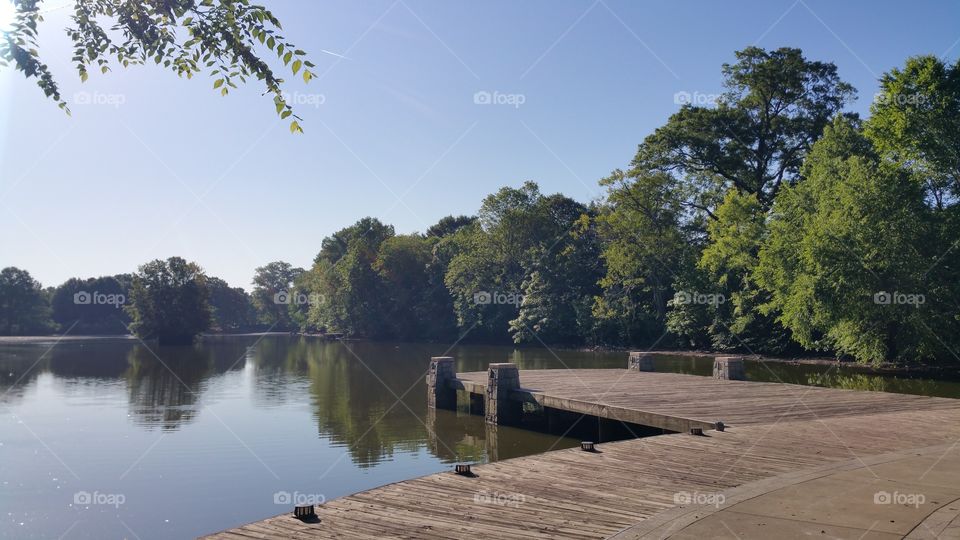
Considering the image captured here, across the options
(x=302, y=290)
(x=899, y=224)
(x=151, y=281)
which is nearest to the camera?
(x=899, y=224)

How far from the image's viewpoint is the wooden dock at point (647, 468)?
7.67 m

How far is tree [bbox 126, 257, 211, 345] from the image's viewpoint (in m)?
86.1

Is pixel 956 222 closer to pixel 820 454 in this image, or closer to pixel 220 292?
pixel 820 454

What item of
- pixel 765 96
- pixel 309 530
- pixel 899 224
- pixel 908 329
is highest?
Answer: pixel 765 96

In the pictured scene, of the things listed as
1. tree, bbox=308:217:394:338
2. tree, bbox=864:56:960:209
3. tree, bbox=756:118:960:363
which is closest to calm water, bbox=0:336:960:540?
tree, bbox=756:118:960:363

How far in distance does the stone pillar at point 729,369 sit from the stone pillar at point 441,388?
9156 millimetres

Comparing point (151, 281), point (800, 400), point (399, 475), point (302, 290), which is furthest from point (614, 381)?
point (302, 290)

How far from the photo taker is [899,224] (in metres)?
33.5

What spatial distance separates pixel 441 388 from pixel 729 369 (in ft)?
32.6

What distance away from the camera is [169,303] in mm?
86688

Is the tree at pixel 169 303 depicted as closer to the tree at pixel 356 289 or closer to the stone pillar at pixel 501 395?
the tree at pixel 356 289

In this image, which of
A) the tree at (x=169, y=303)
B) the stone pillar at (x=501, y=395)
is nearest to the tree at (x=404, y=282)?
the tree at (x=169, y=303)

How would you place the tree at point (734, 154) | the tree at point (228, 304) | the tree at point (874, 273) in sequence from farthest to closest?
1. the tree at point (228, 304)
2. the tree at point (734, 154)
3. the tree at point (874, 273)

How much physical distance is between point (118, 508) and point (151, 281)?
8208cm
